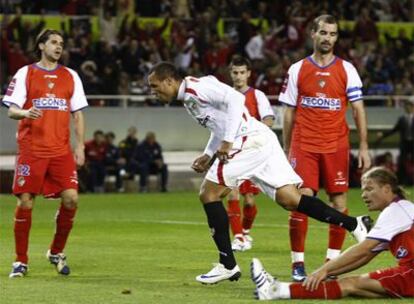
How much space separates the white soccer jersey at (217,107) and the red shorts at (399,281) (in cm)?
203

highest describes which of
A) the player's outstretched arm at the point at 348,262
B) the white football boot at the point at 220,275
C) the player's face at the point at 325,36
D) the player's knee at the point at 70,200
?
the player's face at the point at 325,36

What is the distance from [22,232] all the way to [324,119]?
3.29m

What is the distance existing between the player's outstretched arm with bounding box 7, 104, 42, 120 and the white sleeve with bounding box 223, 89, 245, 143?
1993 mm

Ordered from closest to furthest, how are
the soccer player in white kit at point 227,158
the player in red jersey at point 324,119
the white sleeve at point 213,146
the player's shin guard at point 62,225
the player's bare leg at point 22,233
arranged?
the soccer player in white kit at point 227,158 < the white sleeve at point 213,146 < the player's bare leg at point 22,233 < the player in red jersey at point 324,119 < the player's shin guard at point 62,225

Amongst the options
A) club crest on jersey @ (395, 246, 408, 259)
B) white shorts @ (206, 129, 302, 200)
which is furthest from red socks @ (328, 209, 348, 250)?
club crest on jersey @ (395, 246, 408, 259)

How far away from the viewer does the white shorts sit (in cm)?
1180

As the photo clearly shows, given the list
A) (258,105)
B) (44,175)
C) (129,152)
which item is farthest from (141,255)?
(129,152)

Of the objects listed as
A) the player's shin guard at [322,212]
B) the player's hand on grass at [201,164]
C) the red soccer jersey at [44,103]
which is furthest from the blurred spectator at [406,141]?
the player's hand on grass at [201,164]

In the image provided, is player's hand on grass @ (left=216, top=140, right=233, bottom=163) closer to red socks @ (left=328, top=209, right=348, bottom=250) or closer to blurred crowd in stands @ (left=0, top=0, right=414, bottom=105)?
red socks @ (left=328, top=209, right=348, bottom=250)

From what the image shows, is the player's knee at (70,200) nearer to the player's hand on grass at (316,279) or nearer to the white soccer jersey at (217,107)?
the white soccer jersey at (217,107)

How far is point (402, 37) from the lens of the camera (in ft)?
121

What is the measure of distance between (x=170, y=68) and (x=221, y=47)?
845 inches

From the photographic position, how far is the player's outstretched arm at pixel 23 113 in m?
12.5

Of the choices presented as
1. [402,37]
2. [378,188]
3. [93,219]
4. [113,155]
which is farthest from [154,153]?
[378,188]
